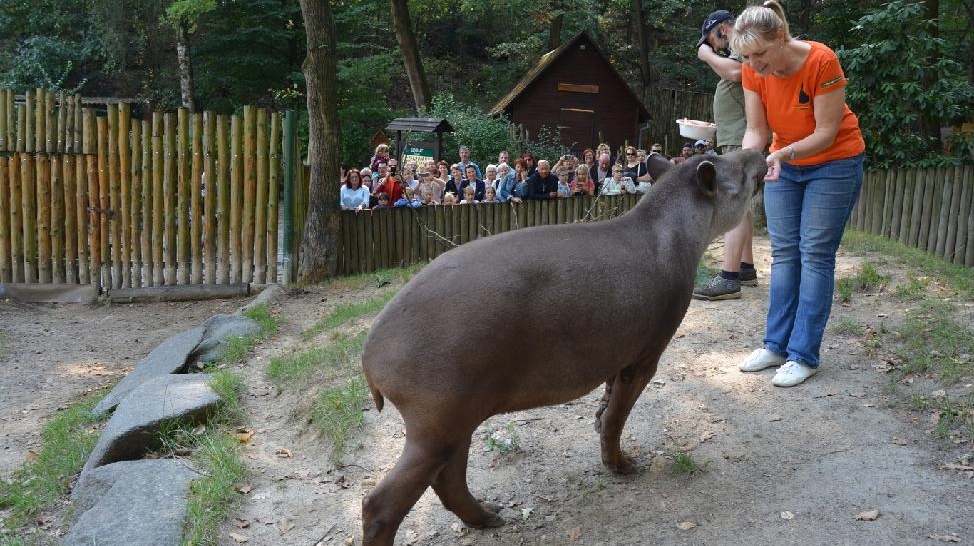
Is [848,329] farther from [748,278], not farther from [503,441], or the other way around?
[503,441]

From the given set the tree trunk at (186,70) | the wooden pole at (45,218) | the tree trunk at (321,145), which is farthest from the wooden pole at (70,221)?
the tree trunk at (186,70)

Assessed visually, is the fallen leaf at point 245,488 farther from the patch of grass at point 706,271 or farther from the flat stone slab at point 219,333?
the patch of grass at point 706,271

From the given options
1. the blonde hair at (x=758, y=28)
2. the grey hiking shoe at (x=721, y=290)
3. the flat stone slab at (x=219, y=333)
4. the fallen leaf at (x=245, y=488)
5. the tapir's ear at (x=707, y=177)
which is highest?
the blonde hair at (x=758, y=28)

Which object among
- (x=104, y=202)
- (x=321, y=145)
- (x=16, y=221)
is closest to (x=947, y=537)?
(x=321, y=145)

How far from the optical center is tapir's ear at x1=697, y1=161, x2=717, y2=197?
4266mm

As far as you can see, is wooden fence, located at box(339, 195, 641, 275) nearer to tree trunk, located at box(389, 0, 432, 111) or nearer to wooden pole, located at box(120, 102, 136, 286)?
wooden pole, located at box(120, 102, 136, 286)

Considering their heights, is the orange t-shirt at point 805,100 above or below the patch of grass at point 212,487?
above

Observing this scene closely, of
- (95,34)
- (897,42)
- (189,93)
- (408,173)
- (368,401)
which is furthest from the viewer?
(95,34)

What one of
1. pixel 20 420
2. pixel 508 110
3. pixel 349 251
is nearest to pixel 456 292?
pixel 20 420

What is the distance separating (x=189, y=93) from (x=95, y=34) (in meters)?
6.29

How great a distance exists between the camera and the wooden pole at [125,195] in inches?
461

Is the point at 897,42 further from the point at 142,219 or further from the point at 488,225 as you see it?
the point at 142,219

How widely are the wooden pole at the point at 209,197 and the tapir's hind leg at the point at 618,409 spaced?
8416 mm

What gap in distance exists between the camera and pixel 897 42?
15.3 m
